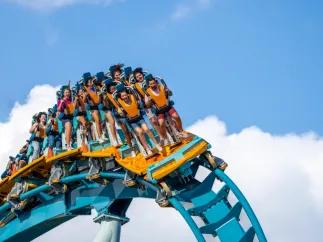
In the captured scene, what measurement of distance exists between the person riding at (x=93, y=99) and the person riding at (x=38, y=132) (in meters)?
1.49

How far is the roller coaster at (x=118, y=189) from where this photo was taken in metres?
8.41

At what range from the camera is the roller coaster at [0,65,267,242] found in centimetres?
841

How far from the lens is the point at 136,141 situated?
30.6ft

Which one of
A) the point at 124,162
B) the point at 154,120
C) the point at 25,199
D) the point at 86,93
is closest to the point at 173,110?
the point at 154,120

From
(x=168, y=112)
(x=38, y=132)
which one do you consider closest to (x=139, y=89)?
(x=168, y=112)

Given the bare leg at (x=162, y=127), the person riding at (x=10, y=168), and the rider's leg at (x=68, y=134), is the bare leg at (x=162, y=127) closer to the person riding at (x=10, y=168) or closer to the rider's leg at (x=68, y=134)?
the rider's leg at (x=68, y=134)

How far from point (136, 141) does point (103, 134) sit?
1.04m

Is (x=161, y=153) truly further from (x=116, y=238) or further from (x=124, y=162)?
(x=116, y=238)

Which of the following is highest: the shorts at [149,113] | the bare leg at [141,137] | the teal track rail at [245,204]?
the shorts at [149,113]

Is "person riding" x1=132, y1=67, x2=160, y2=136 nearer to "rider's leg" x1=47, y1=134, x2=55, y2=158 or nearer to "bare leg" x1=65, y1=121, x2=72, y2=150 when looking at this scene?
"bare leg" x1=65, y1=121, x2=72, y2=150

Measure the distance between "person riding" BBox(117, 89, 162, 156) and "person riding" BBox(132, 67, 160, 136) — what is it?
0.10 meters

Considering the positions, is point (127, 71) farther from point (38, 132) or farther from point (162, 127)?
point (38, 132)

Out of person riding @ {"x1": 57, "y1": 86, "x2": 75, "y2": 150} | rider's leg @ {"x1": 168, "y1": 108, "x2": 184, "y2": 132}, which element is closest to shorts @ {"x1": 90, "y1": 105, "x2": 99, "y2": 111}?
person riding @ {"x1": 57, "y1": 86, "x2": 75, "y2": 150}

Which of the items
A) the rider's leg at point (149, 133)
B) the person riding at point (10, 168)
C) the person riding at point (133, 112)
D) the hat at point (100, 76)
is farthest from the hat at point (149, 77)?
the person riding at point (10, 168)
